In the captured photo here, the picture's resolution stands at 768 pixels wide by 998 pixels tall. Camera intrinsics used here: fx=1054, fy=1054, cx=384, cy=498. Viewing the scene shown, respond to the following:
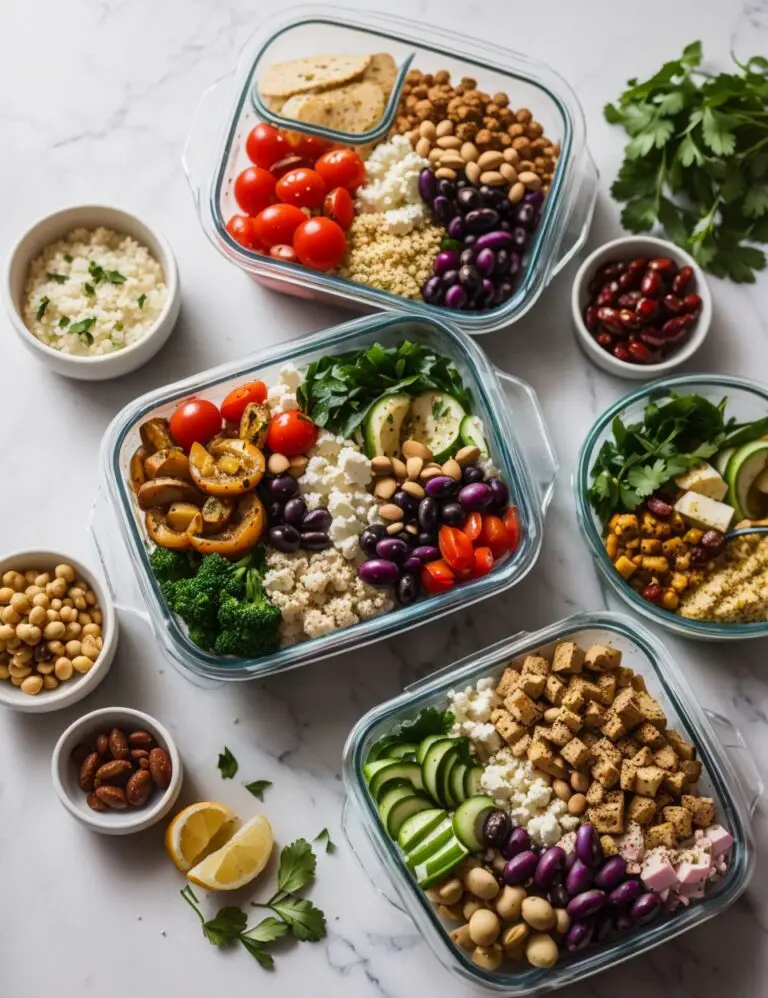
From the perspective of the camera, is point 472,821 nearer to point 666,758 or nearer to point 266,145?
point 666,758

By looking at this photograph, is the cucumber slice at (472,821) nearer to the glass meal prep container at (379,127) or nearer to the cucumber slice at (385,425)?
the cucumber slice at (385,425)

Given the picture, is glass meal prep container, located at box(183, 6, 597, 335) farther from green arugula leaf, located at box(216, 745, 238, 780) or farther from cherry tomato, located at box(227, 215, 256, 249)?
green arugula leaf, located at box(216, 745, 238, 780)

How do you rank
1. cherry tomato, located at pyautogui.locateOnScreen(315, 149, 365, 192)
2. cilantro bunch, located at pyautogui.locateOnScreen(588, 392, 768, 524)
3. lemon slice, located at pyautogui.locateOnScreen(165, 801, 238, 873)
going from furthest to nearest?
cherry tomato, located at pyautogui.locateOnScreen(315, 149, 365, 192), cilantro bunch, located at pyautogui.locateOnScreen(588, 392, 768, 524), lemon slice, located at pyautogui.locateOnScreen(165, 801, 238, 873)

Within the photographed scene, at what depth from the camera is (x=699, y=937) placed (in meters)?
2.78

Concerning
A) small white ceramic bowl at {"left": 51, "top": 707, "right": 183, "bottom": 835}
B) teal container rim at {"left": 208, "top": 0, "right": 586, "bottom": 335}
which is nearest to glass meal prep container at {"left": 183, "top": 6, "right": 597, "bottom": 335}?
teal container rim at {"left": 208, "top": 0, "right": 586, "bottom": 335}

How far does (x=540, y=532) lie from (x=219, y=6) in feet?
6.14

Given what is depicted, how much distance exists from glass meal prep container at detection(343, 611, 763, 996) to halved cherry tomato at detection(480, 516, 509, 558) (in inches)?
9.4

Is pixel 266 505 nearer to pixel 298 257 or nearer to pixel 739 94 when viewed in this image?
pixel 298 257

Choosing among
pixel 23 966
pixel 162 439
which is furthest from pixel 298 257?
pixel 23 966

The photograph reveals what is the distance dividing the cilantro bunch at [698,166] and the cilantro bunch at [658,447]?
1.62 feet

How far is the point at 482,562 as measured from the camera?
8.57 ft

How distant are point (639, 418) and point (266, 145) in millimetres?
1287

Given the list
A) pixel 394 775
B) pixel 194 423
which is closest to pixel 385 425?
pixel 194 423

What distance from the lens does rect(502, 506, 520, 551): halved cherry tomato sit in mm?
2662
